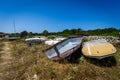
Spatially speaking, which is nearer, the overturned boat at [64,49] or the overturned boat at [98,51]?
the overturned boat at [98,51]

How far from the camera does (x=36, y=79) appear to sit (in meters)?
7.19

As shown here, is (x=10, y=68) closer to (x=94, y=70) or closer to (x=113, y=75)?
(x=94, y=70)

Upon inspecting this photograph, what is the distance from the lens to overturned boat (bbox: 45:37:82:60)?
937 centimetres

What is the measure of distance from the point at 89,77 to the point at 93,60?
7.08 feet

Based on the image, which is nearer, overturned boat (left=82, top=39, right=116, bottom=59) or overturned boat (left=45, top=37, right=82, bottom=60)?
overturned boat (left=82, top=39, right=116, bottom=59)

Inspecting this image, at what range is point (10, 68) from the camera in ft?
31.2

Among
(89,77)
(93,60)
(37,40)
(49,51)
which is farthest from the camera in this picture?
(37,40)

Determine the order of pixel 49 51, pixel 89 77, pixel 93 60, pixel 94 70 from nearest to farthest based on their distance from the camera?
pixel 89 77 < pixel 94 70 < pixel 93 60 < pixel 49 51

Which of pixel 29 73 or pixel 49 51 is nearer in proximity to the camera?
pixel 29 73

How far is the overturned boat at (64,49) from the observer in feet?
30.7

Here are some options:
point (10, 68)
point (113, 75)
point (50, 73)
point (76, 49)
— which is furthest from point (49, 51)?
point (113, 75)

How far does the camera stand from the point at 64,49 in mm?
9789

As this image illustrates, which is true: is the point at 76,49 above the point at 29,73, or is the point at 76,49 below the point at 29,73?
above

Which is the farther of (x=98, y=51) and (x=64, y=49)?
(x=64, y=49)
